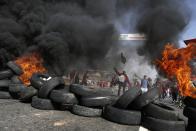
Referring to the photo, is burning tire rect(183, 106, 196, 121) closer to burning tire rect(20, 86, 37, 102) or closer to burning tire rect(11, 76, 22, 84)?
burning tire rect(20, 86, 37, 102)

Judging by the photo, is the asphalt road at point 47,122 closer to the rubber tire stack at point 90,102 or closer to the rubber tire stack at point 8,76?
the rubber tire stack at point 90,102

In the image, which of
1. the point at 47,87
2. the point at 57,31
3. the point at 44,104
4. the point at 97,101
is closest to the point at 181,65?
the point at 97,101

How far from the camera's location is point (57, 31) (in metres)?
16.0

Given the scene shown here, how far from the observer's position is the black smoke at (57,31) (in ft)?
50.5

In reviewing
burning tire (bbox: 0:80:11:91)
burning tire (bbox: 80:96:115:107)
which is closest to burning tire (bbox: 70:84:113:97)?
burning tire (bbox: 80:96:115:107)

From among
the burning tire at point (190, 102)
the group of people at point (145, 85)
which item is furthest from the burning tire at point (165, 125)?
the group of people at point (145, 85)

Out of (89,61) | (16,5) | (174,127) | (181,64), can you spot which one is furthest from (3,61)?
(174,127)

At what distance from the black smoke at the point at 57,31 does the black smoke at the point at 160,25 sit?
2.59 metres

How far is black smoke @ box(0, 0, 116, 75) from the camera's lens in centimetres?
1539

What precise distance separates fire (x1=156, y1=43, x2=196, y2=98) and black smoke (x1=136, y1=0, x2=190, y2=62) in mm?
5308

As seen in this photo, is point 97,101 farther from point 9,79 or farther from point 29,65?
point 29,65

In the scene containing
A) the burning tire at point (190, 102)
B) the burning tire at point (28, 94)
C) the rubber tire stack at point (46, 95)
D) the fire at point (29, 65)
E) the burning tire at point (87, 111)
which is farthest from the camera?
the fire at point (29, 65)

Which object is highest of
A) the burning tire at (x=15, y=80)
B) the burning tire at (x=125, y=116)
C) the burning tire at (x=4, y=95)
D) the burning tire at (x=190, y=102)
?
the burning tire at (x=15, y=80)

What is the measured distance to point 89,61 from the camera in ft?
61.6
